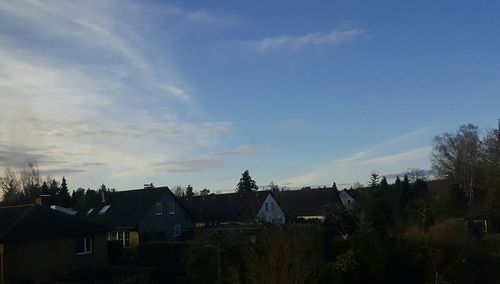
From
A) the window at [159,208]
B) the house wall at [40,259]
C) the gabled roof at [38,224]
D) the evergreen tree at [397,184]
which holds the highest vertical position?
the evergreen tree at [397,184]

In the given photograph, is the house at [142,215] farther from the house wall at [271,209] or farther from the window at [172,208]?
the house wall at [271,209]

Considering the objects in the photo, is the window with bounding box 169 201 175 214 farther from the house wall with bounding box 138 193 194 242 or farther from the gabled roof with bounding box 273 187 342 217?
the gabled roof with bounding box 273 187 342 217

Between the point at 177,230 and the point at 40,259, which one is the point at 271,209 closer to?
the point at 177,230

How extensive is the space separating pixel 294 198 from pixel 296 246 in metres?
51.5

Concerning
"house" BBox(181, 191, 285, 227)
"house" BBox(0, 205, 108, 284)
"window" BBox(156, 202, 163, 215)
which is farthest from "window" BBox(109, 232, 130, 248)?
"house" BBox(181, 191, 285, 227)

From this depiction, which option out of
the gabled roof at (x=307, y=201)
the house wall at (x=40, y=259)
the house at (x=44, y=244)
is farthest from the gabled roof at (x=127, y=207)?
the gabled roof at (x=307, y=201)

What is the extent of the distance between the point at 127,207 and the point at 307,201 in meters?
27.3

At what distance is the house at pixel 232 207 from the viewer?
189 ft

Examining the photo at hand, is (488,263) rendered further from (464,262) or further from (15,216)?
(15,216)

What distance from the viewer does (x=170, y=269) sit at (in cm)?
3058

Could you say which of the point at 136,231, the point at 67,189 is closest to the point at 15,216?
the point at 136,231

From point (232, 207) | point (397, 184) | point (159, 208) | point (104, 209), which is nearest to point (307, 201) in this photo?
point (232, 207)

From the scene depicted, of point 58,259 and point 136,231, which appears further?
point 136,231

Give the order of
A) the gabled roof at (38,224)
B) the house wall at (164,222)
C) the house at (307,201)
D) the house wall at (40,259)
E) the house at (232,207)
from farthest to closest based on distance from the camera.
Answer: the house at (307,201) < the house at (232,207) < the house wall at (164,222) < the gabled roof at (38,224) < the house wall at (40,259)
